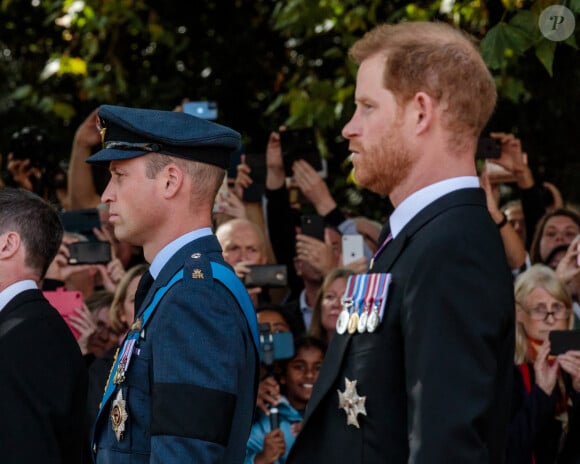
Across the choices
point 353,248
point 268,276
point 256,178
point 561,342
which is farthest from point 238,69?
point 561,342

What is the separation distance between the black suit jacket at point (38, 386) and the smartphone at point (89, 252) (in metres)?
3.09

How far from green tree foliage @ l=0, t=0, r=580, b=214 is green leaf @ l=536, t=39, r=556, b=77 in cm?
288

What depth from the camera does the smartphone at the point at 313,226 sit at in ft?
24.1

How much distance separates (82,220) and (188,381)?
185 inches

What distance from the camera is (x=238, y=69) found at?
12.0m

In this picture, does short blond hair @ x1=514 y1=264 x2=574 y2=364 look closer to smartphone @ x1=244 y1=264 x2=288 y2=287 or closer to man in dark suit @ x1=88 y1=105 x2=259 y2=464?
smartphone @ x1=244 y1=264 x2=288 y2=287

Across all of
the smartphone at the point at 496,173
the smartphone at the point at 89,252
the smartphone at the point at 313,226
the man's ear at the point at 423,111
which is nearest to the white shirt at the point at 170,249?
the man's ear at the point at 423,111

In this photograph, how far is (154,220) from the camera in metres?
3.41

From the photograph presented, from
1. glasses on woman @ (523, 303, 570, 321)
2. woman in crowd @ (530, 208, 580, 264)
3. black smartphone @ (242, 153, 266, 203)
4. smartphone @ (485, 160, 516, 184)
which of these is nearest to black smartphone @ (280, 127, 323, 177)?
black smartphone @ (242, 153, 266, 203)

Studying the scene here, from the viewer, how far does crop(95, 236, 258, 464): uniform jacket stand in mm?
3098

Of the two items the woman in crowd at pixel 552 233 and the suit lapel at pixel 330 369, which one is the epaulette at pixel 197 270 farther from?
the woman in crowd at pixel 552 233

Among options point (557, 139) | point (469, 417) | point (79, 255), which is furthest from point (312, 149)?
point (469, 417)

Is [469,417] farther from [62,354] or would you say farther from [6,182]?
[6,182]

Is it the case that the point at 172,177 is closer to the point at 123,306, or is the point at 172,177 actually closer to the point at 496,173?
the point at 123,306
